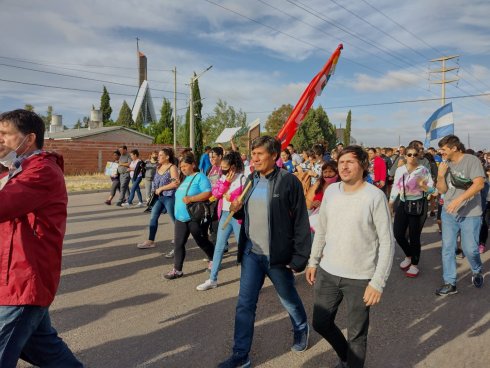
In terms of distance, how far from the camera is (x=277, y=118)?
55906 millimetres

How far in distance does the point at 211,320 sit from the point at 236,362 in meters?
1.01

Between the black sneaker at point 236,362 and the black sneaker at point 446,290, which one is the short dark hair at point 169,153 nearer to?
the black sneaker at point 236,362

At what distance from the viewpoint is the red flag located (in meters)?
5.05

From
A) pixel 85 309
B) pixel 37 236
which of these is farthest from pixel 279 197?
pixel 85 309

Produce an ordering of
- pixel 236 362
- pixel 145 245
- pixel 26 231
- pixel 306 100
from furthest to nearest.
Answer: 1. pixel 145 245
2. pixel 306 100
3. pixel 236 362
4. pixel 26 231

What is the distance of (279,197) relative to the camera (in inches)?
117

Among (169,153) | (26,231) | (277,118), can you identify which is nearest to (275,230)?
(26,231)

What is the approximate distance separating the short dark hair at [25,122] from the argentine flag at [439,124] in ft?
36.7

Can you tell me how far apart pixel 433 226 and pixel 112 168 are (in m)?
9.36

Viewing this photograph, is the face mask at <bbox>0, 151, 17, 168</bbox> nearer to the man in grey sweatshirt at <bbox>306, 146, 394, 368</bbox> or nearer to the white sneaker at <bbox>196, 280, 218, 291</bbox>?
the man in grey sweatshirt at <bbox>306, 146, 394, 368</bbox>

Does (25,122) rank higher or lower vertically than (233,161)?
higher

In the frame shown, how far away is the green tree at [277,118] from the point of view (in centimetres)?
5512

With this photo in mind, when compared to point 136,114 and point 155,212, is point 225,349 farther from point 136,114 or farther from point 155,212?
point 136,114

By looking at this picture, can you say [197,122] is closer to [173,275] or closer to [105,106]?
[105,106]
